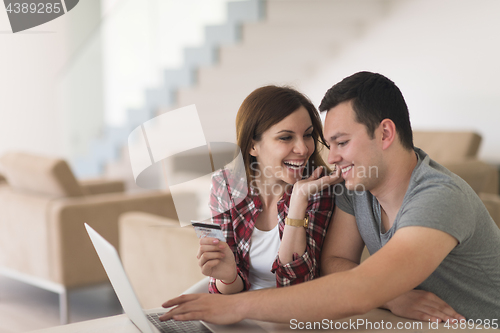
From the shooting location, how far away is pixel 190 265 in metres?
1.85

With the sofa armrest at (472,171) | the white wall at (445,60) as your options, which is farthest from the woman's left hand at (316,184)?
the white wall at (445,60)

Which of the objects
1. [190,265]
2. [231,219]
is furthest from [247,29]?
[231,219]

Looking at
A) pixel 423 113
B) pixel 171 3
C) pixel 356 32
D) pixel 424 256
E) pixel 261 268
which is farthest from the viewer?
pixel 171 3

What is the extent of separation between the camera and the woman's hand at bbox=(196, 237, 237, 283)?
107 centimetres

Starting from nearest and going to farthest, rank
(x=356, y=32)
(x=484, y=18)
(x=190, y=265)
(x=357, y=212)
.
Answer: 1. (x=357, y=212)
2. (x=190, y=265)
3. (x=484, y=18)
4. (x=356, y=32)

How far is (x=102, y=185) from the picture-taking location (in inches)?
141

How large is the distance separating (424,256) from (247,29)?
4384mm

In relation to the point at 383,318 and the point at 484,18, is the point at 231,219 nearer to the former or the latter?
the point at 383,318

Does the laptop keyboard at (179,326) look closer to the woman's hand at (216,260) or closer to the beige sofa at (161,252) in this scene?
the woman's hand at (216,260)

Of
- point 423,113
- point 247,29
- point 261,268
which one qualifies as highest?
point 247,29

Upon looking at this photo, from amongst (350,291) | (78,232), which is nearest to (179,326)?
(350,291)

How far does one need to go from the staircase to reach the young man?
3869 millimetres

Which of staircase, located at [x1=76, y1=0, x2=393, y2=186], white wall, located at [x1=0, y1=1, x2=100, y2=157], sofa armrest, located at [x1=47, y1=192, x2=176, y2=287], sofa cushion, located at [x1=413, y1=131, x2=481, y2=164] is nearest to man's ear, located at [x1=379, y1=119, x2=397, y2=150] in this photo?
sofa armrest, located at [x1=47, y1=192, x2=176, y2=287]

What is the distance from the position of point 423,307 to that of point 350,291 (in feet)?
0.68
